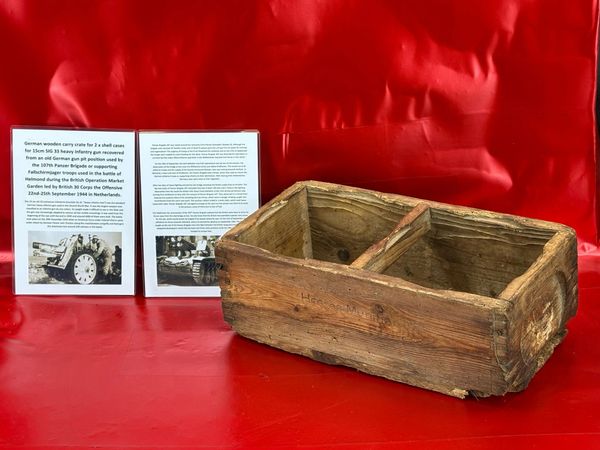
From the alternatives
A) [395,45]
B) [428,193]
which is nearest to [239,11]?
[395,45]

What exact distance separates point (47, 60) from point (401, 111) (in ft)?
2.47

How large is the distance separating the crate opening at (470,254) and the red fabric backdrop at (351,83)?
21cm

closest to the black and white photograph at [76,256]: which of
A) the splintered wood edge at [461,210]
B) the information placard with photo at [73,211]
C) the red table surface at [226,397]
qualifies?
the information placard with photo at [73,211]

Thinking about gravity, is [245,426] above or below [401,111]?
below

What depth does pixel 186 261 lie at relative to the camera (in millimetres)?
2750

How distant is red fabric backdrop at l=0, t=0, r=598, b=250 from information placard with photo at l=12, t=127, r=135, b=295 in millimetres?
56

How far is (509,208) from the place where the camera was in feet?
9.20

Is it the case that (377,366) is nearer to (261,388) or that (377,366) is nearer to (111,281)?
(261,388)

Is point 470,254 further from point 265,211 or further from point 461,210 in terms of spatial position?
point 265,211

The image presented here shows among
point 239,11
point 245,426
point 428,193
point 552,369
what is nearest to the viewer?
point 245,426

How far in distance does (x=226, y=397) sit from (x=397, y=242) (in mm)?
447

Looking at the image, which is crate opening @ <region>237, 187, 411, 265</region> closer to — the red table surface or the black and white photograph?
the red table surface

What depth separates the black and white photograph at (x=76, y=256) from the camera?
2.77 metres

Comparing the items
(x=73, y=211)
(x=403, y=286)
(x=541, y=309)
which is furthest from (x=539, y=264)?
(x=73, y=211)
